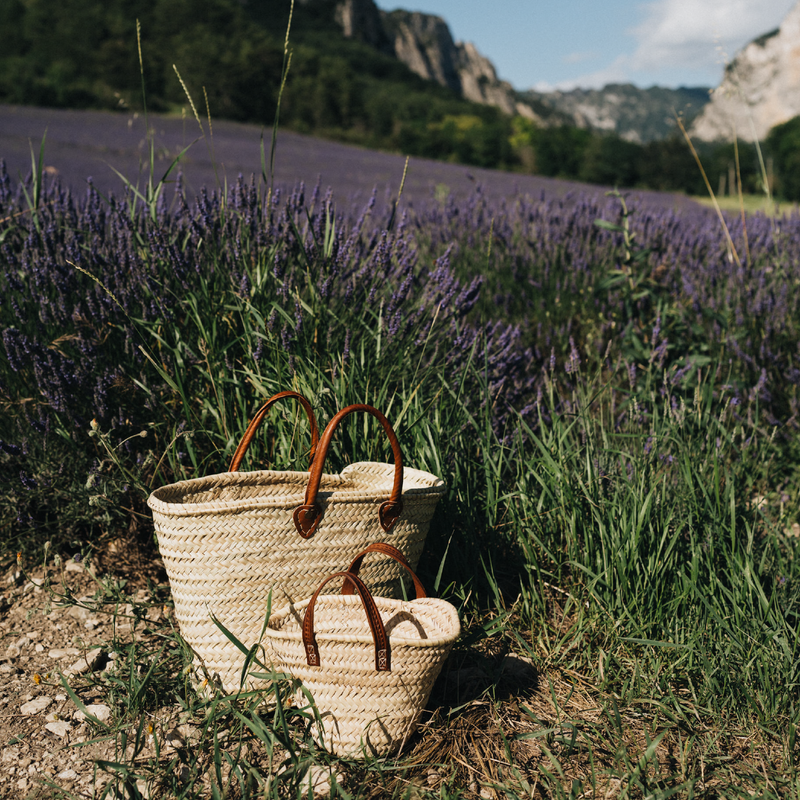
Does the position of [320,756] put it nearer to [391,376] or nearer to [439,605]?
[439,605]

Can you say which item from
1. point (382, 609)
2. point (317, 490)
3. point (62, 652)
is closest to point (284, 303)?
point (317, 490)

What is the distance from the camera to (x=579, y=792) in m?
1.27

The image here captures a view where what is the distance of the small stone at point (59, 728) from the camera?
138 cm

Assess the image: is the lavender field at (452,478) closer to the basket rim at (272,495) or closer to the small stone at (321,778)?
the small stone at (321,778)

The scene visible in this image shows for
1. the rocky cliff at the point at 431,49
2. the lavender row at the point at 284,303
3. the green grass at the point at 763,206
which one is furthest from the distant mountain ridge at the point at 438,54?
the lavender row at the point at 284,303

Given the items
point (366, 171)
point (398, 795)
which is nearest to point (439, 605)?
point (398, 795)

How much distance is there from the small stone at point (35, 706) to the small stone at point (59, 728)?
0.18 ft

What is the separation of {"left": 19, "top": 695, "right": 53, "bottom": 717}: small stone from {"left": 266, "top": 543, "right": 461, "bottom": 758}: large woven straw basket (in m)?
0.54

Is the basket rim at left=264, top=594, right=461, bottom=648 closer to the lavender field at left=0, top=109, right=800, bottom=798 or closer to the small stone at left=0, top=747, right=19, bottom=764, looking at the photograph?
the lavender field at left=0, top=109, right=800, bottom=798

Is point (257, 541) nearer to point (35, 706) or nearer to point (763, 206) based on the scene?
point (35, 706)

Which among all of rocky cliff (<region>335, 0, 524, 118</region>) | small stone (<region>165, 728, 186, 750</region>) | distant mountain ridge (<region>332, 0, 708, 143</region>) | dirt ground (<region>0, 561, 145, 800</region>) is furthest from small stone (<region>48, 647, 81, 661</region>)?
rocky cliff (<region>335, 0, 524, 118</region>)

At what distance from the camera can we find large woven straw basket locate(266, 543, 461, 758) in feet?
4.17

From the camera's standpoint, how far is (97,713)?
4.68ft

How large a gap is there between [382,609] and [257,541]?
345 millimetres
